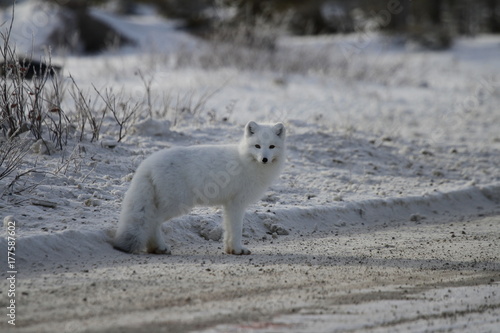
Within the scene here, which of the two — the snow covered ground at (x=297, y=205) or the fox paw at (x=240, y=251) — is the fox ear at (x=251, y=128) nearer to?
the snow covered ground at (x=297, y=205)

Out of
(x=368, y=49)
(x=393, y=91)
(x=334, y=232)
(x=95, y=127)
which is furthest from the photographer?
(x=368, y=49)

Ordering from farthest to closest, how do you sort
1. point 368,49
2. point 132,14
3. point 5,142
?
point 132,14, point 368,49, point 5,142

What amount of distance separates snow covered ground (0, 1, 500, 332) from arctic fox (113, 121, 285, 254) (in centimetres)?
30

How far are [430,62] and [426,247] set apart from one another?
1904 centimetres

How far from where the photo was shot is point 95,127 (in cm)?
920

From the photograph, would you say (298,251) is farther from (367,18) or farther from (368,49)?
(367,18)

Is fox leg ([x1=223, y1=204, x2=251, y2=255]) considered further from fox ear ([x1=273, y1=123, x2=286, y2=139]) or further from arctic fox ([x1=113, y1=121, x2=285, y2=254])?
fox ear ([x1=273, y1=123, x2=286, y2=139])

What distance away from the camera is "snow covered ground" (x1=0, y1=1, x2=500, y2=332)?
493 centimetres

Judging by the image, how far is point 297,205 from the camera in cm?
853

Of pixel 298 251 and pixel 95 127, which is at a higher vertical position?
pixel 95 127

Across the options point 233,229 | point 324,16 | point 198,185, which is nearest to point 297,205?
point 233,229

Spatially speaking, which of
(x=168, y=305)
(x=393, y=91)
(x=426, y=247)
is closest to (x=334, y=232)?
(x=426, y=247)

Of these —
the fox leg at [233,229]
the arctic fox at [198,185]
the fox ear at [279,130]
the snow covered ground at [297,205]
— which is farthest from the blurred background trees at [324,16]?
the fox leg at [233,229]

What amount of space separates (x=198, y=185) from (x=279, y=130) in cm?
129
